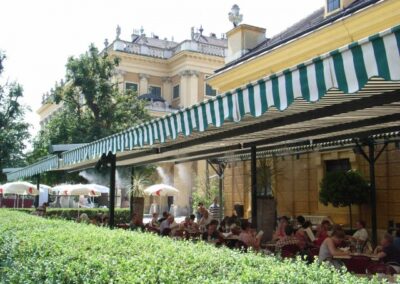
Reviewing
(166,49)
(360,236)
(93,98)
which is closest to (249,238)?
(360,236)

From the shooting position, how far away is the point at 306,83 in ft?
14.9

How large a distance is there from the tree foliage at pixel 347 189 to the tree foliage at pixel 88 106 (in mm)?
17616

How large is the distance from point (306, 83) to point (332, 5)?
13.6 m

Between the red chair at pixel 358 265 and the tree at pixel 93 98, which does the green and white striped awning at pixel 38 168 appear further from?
the red chair at pixel 358 265

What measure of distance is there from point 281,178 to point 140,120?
15.5m

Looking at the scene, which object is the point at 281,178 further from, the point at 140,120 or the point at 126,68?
the point at 126,68

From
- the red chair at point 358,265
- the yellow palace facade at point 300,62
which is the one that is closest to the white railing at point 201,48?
the yellow palace facade at point 300,62

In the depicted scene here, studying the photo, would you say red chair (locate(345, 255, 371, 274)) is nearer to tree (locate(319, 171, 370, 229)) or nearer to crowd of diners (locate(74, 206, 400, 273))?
crowd of diners (locate(74, 206, 400, 273))

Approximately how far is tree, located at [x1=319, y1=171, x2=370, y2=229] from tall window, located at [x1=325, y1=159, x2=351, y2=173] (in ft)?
6.39

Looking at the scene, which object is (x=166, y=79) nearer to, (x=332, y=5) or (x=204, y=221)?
(x=332, y=5)

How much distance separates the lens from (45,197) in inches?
1462

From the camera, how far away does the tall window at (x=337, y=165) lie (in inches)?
664

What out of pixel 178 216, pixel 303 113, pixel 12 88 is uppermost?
pixel 12 88

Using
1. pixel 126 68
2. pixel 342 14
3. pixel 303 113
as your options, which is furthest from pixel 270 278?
pixel 126 68
